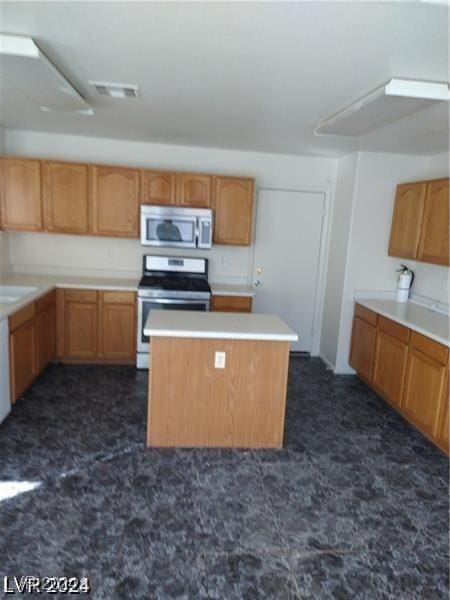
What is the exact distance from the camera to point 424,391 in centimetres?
336

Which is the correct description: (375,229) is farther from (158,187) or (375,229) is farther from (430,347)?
(158,187)

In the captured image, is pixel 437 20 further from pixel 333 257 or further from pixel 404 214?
pixel 333 257

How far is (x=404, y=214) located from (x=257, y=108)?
2.09 m

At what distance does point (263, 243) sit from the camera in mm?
5102

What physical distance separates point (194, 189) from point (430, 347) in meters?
2.77

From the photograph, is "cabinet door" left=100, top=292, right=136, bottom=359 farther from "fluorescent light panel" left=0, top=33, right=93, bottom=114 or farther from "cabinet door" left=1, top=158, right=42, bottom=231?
"fluorescent light panel" left=0, top=33, right=93, bottom=114

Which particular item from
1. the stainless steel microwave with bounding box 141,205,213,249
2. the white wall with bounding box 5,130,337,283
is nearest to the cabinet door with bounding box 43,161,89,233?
the white wall with bounding box 5,130,337,283

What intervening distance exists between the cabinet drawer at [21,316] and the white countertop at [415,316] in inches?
126

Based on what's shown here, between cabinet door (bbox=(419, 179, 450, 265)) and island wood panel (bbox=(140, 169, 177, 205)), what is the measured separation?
251 centimetres

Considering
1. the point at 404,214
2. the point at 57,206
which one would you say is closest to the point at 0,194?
the point at 57,206

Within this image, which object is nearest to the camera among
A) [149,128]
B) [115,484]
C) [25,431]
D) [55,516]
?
[55,516]

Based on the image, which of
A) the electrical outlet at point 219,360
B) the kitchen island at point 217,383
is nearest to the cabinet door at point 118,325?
the kitchen island at point 217,383

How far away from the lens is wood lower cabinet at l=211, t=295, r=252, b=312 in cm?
460

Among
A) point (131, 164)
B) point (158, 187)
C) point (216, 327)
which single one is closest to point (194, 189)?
point (158, 187)
